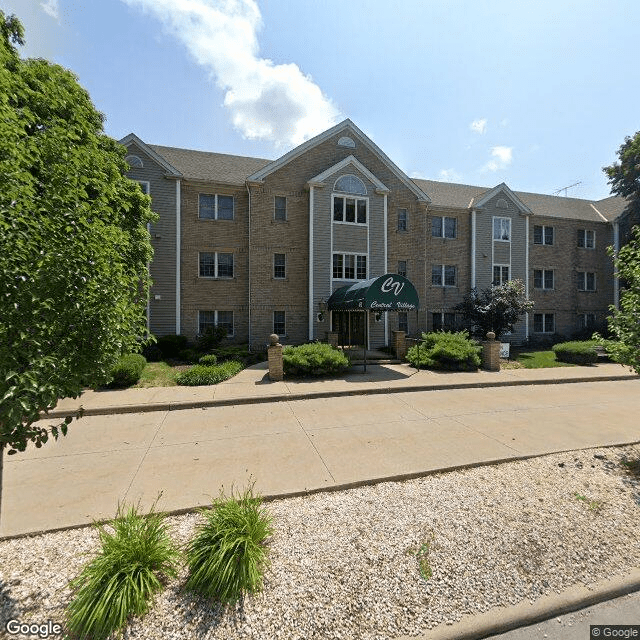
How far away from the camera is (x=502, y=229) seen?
23578 millimetres

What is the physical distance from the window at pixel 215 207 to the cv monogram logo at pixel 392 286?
10648 mm

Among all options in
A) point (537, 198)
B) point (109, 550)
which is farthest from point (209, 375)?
point (537, 198)

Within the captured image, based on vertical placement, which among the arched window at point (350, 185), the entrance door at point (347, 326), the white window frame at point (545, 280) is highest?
the arched window at point (350, 185)

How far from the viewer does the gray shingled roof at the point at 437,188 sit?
19.5 meters

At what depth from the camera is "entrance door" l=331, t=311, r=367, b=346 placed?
759 inches

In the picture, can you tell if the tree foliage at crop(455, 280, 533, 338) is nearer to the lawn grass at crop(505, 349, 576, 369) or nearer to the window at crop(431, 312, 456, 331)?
the window at crop(431, 312, 456, 331)

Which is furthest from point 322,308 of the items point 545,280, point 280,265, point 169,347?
A: point 545,280

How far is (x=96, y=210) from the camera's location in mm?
3035

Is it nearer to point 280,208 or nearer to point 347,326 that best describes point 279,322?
point 347,326

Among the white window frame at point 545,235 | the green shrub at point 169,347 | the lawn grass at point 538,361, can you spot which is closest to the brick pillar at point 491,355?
the lawn grass at point 538,361

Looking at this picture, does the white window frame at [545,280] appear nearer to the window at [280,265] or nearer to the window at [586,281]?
the window at [586,281]

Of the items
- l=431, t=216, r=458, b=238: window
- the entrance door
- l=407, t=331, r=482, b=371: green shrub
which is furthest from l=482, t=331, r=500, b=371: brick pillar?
l=431, t=216, r=458, b=238: window

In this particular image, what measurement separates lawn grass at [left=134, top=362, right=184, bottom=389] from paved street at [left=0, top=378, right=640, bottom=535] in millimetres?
2937

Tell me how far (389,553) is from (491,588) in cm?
90
